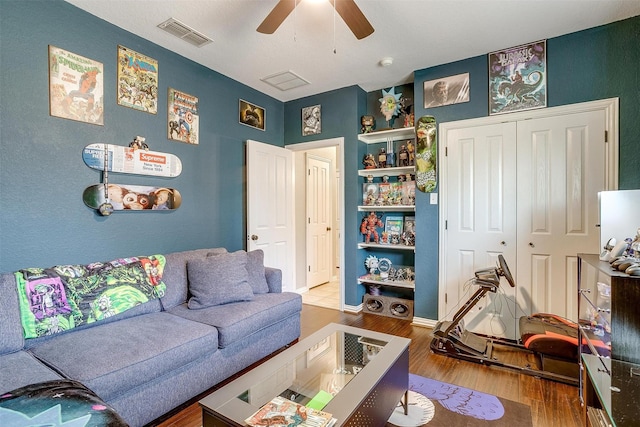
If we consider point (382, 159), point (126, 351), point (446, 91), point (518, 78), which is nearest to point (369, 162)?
point (382, 159)

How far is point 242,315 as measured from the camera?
228cm

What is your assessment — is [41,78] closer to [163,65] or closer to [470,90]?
[163,65]

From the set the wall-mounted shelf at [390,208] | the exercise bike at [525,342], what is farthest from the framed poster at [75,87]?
the exercise bike at [525,342]

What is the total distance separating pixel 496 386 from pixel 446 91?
108 inches

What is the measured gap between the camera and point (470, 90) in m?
3.10

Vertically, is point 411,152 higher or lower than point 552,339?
higher

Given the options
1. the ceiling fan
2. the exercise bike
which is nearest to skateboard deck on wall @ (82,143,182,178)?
the ceiling fan

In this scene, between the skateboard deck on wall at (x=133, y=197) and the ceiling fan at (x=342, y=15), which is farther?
the skateboard deck on wall at (x=133, y=197)

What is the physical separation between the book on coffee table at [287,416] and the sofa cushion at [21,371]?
1035mm

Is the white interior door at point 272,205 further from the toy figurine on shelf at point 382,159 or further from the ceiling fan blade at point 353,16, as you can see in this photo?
the ceiling fan blade at point 353,16

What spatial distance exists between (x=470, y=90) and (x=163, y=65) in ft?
9.91

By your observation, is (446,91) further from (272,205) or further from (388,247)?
(272,205)

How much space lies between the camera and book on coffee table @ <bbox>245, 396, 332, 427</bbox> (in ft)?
3.64

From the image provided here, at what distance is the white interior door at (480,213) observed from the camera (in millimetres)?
2932
